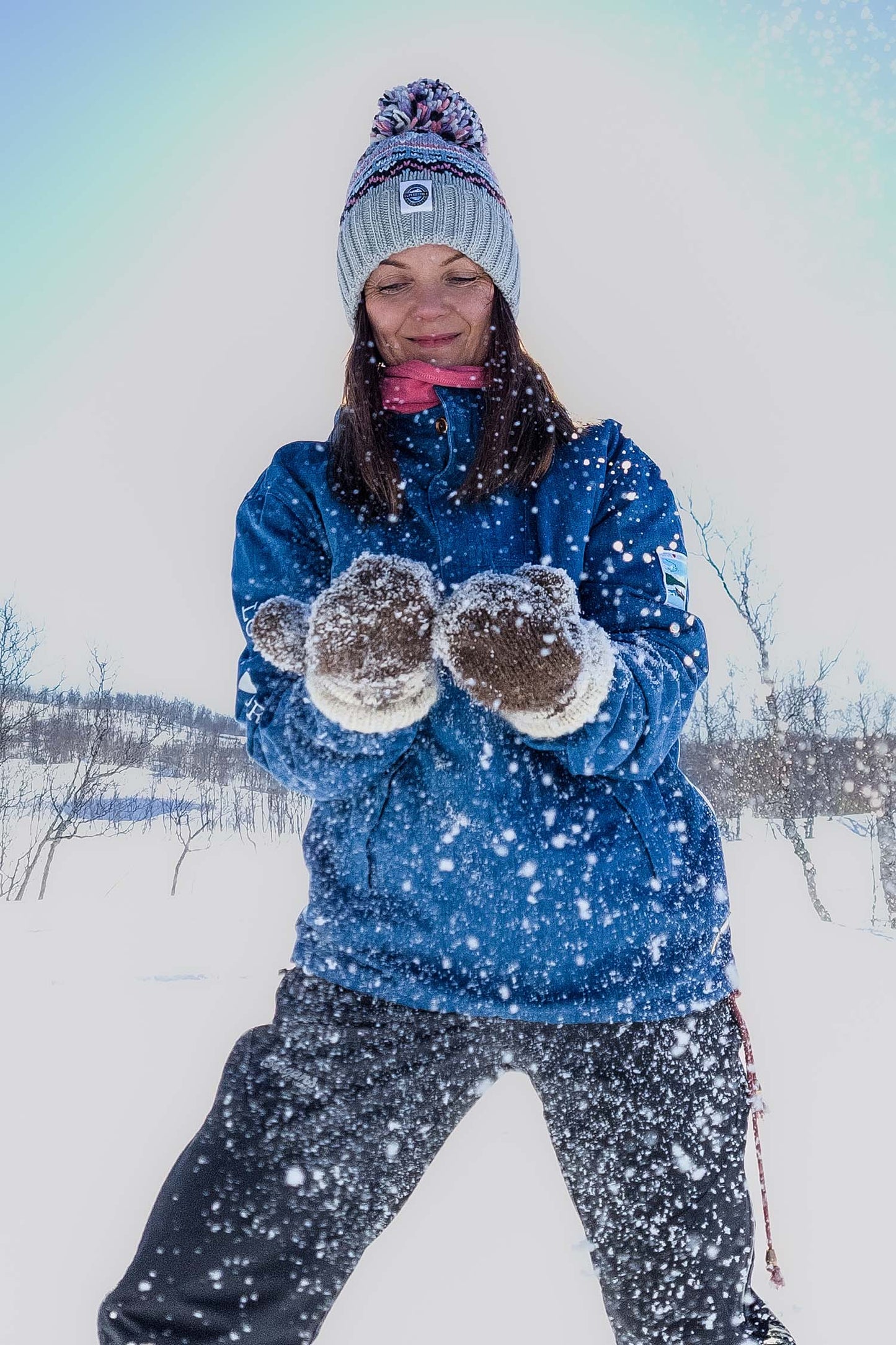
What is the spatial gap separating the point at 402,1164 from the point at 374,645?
30.3 inches

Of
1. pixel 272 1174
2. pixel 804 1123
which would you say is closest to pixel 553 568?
pixel 272 1174

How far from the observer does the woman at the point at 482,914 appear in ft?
3.04

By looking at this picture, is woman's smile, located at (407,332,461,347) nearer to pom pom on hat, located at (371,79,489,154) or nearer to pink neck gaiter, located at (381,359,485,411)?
pink neck gaiter, located at (381,359,485,411)

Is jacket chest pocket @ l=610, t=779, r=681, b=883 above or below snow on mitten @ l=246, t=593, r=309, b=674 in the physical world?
below

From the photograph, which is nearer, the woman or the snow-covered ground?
the woman

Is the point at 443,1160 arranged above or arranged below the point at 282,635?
below

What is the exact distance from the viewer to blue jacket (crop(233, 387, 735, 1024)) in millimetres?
1029

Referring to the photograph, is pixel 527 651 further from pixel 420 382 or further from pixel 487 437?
pixel 420 382

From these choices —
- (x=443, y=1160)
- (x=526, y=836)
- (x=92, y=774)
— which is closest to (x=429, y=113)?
(x=526, y=836)

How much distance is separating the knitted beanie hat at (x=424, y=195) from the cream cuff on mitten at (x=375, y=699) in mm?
894

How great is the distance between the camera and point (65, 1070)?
11.0 ft

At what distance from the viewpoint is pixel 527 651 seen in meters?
0.86

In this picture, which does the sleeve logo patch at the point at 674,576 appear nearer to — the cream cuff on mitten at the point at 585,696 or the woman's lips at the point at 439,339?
the cream cuff on mitten at the point at 585,696

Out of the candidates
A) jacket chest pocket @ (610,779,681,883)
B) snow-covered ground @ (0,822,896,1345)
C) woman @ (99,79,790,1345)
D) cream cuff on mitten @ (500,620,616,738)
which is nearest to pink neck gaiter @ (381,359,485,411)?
woman @ (99,79,790,1345)
